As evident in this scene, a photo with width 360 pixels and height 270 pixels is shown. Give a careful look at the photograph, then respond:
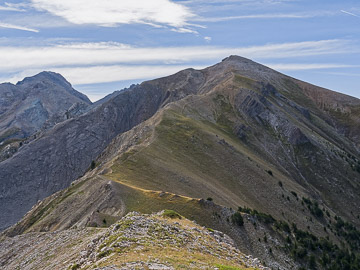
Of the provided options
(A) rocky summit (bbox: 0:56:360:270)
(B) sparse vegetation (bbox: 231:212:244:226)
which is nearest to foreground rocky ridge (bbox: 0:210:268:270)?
(A) rocky summit (bbox: 0:56:360:270)

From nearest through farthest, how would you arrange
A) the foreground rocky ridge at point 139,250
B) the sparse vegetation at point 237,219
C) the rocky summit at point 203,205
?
the foreground rocky ridge at point 139,250 → the rocky summit at point 203,205 → the sparse vegetation at point 237,219

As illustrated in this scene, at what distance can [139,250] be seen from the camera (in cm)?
2880

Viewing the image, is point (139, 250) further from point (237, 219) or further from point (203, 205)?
point (237, 219)

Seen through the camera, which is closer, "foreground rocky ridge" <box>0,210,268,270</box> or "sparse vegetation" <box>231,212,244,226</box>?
"foreground rocky ridge" <box>0,210,268,270</box>

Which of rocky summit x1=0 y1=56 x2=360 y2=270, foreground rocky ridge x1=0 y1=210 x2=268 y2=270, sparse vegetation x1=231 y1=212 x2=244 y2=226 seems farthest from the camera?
sparse vegetation x1=231 y1=212 x2=244 y2=226

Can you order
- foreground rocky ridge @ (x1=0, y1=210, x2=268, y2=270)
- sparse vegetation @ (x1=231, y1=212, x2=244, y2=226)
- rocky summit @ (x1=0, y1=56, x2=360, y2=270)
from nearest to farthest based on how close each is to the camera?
foreground rocky ridge @ (x1=0, y1=210, x2=268, y2=270)
rocky summit @ (x1=0, y1=56, x2=360, y2=270)
sparse vegetation @ (x1=231, y1=212, x2=244, y2=226)

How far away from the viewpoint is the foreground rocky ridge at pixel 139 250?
26672 mm

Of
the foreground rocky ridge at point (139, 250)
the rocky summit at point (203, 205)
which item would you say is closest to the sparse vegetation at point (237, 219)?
the rocky summit at point (203, 205)

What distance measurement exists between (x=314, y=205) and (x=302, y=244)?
46277 millimetres

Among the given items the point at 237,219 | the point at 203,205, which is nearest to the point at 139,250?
the point at 203,205

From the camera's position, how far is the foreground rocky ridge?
26.7 m

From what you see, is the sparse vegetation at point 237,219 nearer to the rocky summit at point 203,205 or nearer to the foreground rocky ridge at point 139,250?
the rocky summit at point 203,205

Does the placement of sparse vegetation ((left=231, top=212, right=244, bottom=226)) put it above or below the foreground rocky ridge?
below

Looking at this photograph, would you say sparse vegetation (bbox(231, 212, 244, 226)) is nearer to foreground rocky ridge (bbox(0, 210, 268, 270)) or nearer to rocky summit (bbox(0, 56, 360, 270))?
rocky summit (bbox(0, 56, 360, 270))
